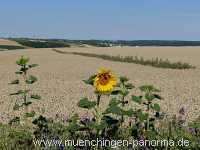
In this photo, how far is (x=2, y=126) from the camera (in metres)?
7.32

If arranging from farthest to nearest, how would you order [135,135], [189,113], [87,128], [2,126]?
[189,113]
[2,126]
[135,135]
[87,128]

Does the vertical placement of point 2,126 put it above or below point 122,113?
below

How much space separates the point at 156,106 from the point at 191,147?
2.92 feet

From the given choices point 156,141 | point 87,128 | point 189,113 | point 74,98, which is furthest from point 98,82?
point 74,98

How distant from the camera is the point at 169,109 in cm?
1428

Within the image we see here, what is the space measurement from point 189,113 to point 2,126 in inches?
274

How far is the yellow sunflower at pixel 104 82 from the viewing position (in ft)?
17.0

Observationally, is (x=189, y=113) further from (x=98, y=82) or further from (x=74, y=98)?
(x=98, y=82)

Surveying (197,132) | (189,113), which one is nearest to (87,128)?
(197,132)

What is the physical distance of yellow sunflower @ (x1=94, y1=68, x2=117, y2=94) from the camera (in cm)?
520

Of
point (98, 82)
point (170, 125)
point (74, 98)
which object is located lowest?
point (74, 98)

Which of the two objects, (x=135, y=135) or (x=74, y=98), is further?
(x=74, y=98)

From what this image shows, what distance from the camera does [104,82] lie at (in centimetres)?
523

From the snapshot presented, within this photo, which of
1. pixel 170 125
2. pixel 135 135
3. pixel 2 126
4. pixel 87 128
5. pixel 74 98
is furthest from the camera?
pixel 74 98
